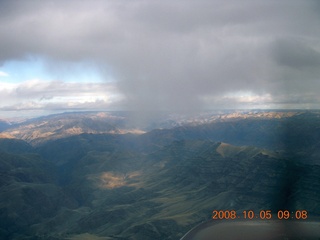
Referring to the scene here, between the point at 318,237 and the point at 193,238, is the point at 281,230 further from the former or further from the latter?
the point at 193,238

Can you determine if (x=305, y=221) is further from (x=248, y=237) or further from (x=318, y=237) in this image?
(x=248, y=237)

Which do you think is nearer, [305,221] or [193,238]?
[193,238]

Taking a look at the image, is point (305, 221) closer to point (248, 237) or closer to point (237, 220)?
point (237, 220)

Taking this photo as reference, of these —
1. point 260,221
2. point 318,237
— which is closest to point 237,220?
point 260,221

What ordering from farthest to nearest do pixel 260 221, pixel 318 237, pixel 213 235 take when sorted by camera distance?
pixel 260 221, pixel 213 235, pixel 318 237

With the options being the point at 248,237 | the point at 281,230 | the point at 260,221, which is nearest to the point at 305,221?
the point at 260,221

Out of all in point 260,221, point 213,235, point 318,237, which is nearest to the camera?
point 318,237

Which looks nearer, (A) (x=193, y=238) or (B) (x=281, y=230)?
(B) (x=281, y=230)
